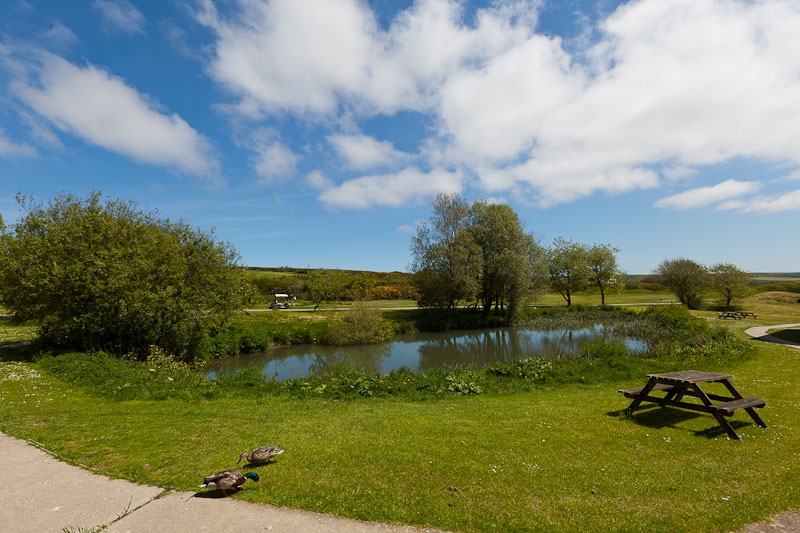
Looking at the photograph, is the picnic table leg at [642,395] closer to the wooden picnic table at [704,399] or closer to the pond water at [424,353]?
the wooden picnic table at [704,399]

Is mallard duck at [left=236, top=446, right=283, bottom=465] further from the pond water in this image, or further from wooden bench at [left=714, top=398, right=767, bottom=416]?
the pond water

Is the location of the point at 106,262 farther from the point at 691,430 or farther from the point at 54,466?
the point at 691,430

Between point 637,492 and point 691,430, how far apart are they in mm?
3361

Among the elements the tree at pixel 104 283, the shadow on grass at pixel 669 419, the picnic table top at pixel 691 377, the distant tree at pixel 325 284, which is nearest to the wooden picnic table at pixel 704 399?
the picnic table top at pixel 691 377

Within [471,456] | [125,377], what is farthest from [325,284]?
[471,456]

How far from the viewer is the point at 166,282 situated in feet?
58.1

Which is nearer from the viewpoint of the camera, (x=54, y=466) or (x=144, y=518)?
(x=144, y=518)

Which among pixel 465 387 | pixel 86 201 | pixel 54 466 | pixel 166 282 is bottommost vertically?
pixel 465 387

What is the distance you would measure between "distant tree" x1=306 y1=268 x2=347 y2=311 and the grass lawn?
3404cm

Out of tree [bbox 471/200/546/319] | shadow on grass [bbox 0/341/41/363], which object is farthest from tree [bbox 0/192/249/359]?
tree [bbox 471/200/546/319]

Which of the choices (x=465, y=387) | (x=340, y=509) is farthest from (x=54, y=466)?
(x=465, y=387)

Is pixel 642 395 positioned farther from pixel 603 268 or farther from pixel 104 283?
pixel 603 268

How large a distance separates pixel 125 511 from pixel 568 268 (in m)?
52.9

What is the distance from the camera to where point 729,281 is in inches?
1732
